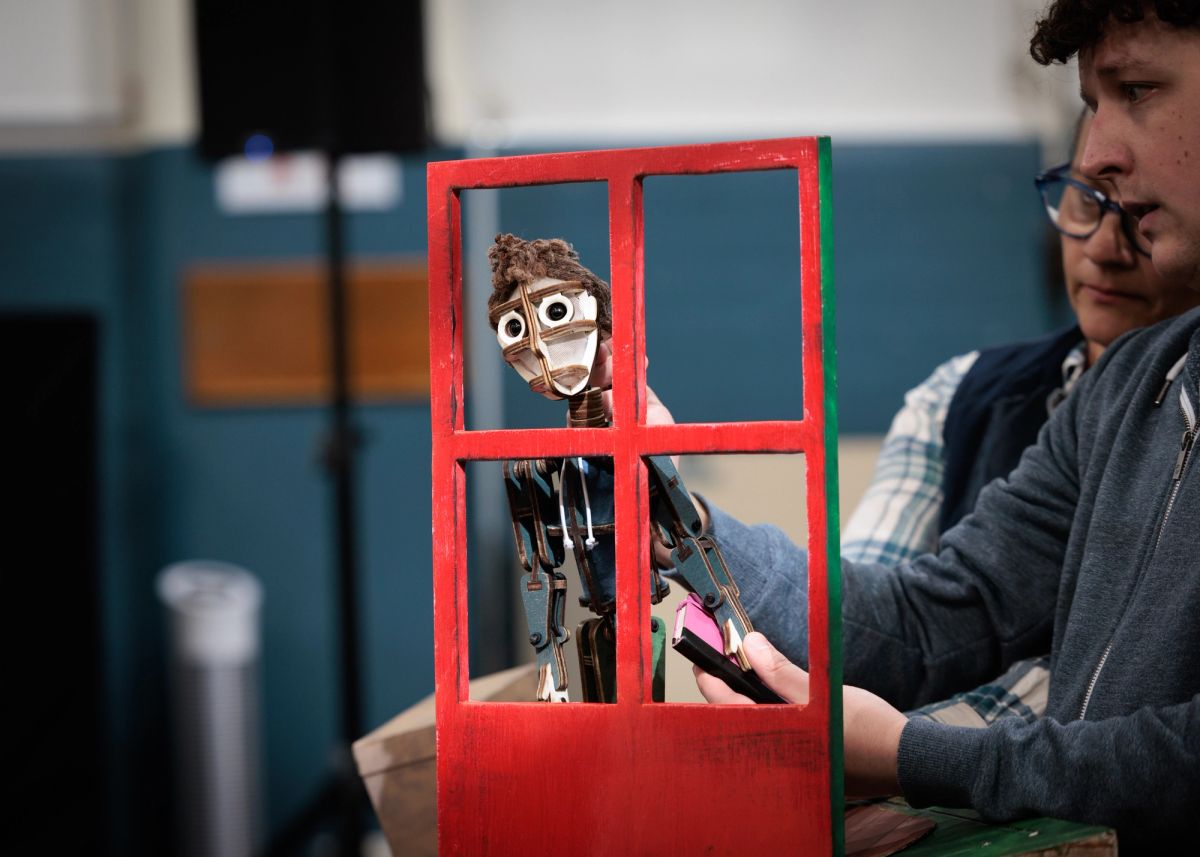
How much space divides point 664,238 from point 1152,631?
2357 millimetres

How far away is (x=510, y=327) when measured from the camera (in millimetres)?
800

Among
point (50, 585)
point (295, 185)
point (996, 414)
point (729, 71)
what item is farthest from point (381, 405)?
point (996, 414)

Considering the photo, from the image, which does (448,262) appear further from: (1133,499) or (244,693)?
(244,693)

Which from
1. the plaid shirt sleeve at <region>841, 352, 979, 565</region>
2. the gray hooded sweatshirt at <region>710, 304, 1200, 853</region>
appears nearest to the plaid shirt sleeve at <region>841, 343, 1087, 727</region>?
the plaid shirt sleeve at <region>841, 352, 979, 565</region>

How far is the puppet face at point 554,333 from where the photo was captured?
2.58 feet

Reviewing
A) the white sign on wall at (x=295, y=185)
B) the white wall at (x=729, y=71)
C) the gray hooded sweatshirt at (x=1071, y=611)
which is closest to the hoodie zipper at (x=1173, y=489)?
the gray hooded sweatshirt at (x=1071, y=611)

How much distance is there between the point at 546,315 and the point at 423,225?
7.80ft

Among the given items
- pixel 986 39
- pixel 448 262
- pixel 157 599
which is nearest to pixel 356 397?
pixel 157 599

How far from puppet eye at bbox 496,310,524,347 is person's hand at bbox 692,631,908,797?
9.7 inches

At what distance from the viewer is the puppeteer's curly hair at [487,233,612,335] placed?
791 mm

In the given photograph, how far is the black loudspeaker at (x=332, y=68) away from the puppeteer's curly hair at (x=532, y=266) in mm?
1747

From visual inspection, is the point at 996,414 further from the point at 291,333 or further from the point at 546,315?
the point at 291,333

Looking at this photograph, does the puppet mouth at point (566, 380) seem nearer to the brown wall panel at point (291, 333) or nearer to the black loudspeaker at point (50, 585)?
the black loudspeaker at point (50, 585)

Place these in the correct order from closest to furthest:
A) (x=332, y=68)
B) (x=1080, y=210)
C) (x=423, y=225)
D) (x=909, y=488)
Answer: (x=1080, y=210) → (x=909, y=488) → (x=332, y=68) → (x=423, y=225)
